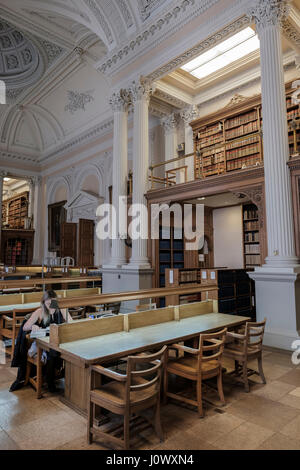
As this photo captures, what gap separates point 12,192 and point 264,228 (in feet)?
66.8

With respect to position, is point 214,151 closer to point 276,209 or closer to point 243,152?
point 243,152

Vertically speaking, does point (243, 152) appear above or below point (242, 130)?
below

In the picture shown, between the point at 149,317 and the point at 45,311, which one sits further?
the point at 149,317

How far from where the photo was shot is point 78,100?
43.3ft

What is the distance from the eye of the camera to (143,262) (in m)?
7.80

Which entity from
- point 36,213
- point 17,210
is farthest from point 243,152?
point 17,210

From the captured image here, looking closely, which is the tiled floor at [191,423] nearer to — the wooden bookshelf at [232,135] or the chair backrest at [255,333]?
the chair backrest at [255,333]

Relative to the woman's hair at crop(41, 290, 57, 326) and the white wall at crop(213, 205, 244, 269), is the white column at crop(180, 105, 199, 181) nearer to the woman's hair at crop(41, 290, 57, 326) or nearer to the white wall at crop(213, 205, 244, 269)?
the white wall at crop(213, 205, 244, 269)

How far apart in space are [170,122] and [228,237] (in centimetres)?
431

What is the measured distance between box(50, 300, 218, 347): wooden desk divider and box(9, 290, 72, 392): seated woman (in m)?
0.43

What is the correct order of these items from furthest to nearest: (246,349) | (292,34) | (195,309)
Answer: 1. (292,34)
2. (195,309)
3. (246,349)

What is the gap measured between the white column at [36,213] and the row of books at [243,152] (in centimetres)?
1180

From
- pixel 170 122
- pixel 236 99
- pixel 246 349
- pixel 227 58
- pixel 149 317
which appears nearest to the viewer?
pixel 246 349

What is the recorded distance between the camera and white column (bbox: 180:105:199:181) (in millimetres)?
9352
